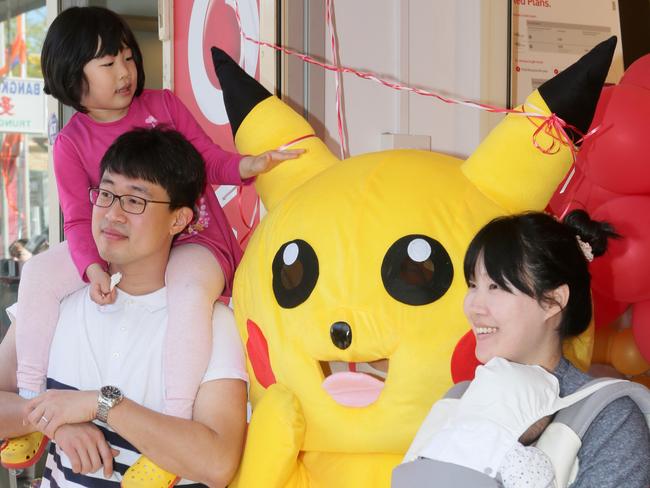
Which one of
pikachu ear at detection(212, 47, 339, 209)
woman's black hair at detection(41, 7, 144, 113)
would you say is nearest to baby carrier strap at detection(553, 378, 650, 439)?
pikachu ear at detection(212, 47, 339, 209)

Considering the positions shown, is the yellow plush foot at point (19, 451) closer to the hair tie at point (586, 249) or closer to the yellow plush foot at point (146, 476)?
the yellow plush foot at point (146, 476)

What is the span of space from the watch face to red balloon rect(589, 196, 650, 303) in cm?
120

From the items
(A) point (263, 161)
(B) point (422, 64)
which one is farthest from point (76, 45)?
(B) point (422, 64)

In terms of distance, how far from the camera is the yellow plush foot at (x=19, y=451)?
1.65 metres

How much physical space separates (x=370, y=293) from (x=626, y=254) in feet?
3.13

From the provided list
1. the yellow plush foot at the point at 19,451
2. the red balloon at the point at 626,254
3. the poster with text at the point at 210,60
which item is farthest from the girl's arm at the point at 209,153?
the red balloon at the point at 626,254

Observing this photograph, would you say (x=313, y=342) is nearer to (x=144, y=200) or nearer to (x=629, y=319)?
(x=144, y=200)

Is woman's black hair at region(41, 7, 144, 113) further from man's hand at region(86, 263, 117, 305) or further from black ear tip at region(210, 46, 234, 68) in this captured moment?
man's hand at region(86, 263, 117, 305)

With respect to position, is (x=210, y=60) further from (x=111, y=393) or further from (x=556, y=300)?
(x=556, y=300)

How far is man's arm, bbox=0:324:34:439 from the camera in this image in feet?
5.19

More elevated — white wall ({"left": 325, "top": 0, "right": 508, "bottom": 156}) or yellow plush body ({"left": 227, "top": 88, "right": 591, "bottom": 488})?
white wall ({"left": 325, "top": 0, "right": 508, "bottom": 156})

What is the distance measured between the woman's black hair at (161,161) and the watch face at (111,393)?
14.2 inches

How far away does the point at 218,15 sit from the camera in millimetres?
2547

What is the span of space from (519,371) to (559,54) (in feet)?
6.62
